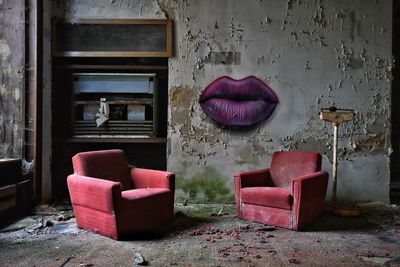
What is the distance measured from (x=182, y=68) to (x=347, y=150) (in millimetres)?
2465

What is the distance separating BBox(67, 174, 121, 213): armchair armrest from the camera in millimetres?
3369

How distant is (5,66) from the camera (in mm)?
→ 4582

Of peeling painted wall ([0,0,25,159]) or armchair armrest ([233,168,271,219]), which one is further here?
peeling painted wall ([0,0,25,159])

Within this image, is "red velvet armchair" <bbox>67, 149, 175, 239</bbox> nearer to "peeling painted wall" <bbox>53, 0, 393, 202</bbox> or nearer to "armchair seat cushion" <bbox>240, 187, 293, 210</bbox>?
"armchair seat cushion" <bbox>240, 187, 293, 210</bbox>

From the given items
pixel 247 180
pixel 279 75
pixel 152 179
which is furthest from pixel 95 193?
pixel 279 75

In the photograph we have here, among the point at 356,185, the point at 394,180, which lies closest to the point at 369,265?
the point at 356,185

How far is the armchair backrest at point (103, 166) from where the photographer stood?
3.86m

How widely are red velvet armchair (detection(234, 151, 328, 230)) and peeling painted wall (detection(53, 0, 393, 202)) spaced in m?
0.65

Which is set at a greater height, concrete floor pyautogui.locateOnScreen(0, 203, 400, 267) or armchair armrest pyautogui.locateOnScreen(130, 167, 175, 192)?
armchair armrest pyautogui.locateOnScreen(130, 167, 175, 192)

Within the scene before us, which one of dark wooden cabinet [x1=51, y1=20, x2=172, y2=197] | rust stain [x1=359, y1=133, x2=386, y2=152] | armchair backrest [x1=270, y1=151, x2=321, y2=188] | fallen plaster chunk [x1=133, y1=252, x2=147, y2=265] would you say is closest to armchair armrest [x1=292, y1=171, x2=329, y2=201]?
armchair backrest [x1=270, y1=151, x2=321, y2=188]

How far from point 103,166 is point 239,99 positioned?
205 centimetres

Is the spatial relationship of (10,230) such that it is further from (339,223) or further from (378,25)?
(378,25)

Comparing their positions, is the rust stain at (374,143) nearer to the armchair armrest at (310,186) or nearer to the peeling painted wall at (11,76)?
the armchair armrest at (310,186)

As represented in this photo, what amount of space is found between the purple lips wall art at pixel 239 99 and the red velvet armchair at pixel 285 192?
0.78 metres
